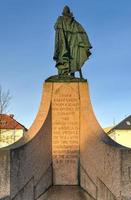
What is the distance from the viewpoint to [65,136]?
1434 centimetres

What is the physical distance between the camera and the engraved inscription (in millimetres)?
14125

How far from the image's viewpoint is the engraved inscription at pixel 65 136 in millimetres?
14125

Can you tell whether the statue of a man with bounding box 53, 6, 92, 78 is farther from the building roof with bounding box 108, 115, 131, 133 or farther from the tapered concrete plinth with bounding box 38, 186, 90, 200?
the building roof with bounding box 108, 115, 131, 133

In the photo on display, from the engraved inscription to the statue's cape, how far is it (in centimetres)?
99

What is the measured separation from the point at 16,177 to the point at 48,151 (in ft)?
5.16

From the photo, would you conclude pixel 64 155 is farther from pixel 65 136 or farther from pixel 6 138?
pixel 6 138

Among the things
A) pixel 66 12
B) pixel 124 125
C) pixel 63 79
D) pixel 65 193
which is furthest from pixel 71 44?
pixel 124 125

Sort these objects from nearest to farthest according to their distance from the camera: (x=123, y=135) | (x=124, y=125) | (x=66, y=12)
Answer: (x=66, y=12) < (x=123, y=135) < (x=124, y=125)

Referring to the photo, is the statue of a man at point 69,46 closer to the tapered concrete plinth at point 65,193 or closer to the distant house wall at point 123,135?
the tapered concrete plinth at point 65,193

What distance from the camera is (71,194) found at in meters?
13.3

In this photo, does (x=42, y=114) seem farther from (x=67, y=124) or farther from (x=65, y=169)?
(x=65, y=169)

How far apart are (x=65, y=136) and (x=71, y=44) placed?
2712 mm

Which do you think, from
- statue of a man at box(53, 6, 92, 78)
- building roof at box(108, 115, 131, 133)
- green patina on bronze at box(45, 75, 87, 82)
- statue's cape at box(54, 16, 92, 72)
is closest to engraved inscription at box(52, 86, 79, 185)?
green patina on bronze at box(45, 75, 87, 82)

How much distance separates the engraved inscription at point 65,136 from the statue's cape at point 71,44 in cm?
99
